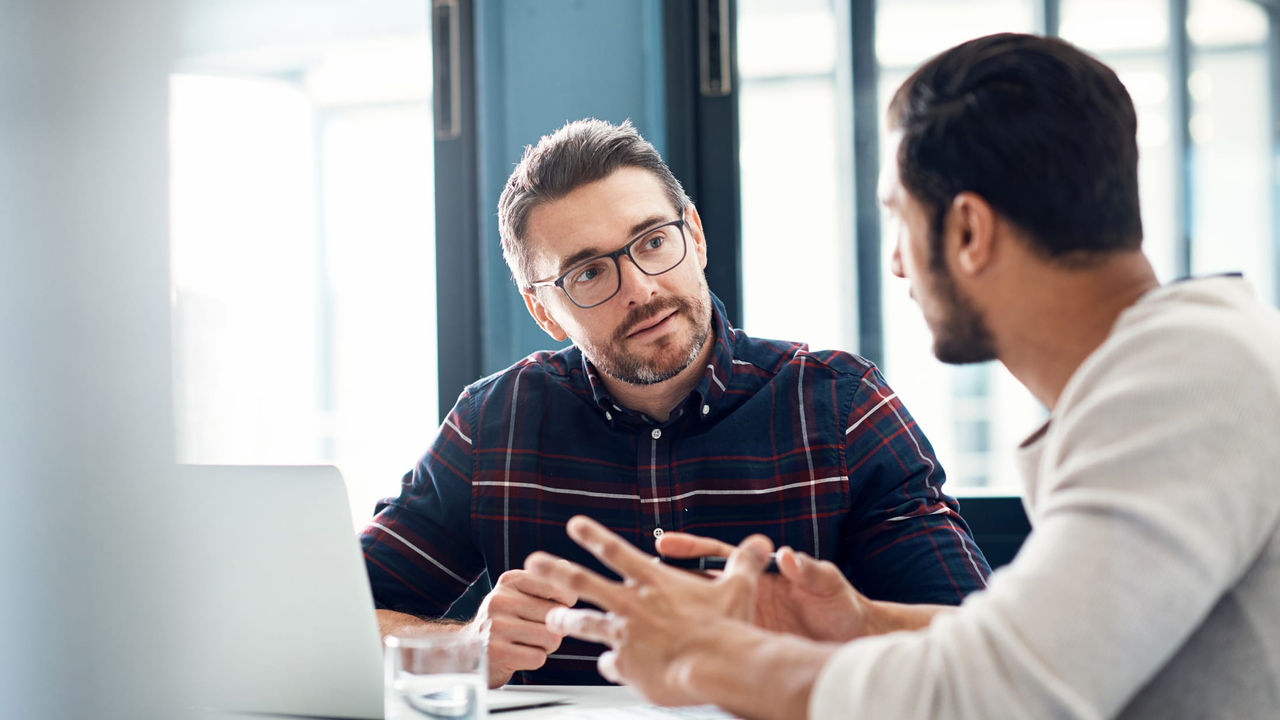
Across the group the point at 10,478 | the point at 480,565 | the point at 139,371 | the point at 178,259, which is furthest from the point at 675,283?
the point at 10,478

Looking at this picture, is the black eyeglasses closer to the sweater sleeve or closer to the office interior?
the office interior

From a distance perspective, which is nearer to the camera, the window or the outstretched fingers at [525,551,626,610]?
the outstretched fingers at [525,551,626,610]

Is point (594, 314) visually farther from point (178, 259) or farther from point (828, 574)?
point (178, 259)

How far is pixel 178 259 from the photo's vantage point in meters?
2.45

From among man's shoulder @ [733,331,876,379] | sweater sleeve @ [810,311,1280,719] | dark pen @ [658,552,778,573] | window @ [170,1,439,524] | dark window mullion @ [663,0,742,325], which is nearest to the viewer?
sweater sleeve @ [810,311,1280,719]

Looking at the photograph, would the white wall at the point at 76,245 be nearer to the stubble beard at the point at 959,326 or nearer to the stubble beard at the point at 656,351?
the stubble beard at the point at 656,351

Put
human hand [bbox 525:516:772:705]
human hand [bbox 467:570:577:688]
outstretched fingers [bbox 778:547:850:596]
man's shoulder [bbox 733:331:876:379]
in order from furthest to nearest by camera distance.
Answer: man's shoulder [bbox 733:331:876:379]
human hand [bbox 467:570:577:688]
outstretched fingers [bbox 778:547:850:596]
human hand [bbox 525:516:772:705]

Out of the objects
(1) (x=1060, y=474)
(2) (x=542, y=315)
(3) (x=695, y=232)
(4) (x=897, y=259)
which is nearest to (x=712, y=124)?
(3) (x=695, y=232)

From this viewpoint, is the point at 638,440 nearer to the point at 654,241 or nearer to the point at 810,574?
the point at 654,241

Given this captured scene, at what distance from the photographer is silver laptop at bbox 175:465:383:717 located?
86cm

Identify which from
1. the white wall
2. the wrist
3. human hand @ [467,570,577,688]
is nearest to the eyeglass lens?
human hand @ [467,570,577,688]

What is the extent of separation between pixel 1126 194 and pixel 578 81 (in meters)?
1.49

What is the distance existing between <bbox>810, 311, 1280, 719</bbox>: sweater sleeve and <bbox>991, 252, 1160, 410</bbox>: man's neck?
0.14 meters

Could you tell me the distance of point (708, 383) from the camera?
1478 millimetres
